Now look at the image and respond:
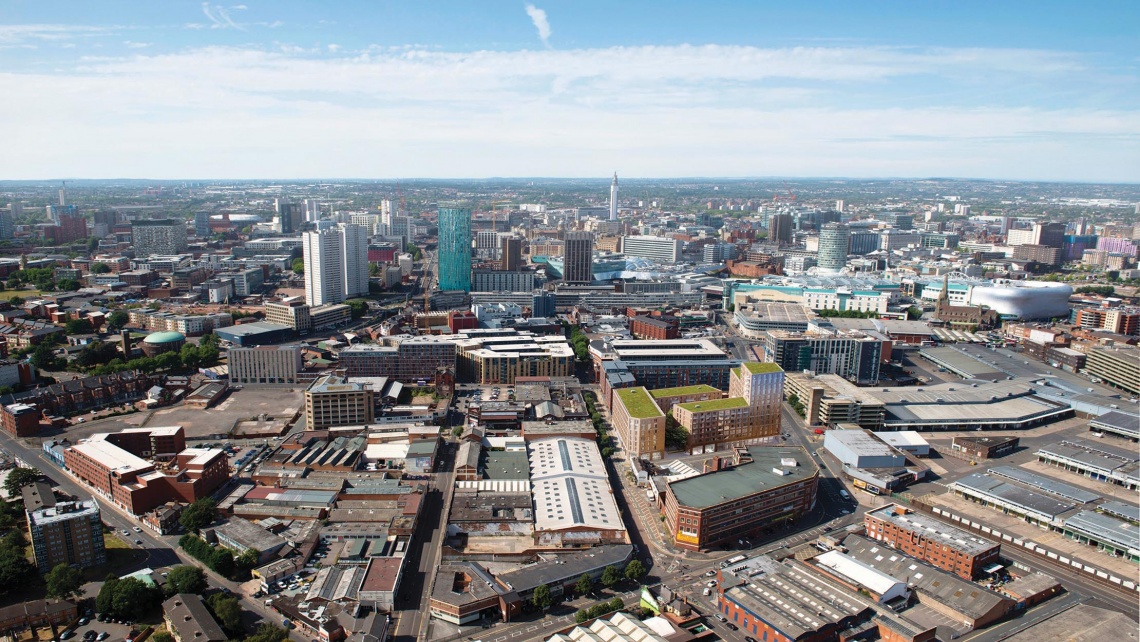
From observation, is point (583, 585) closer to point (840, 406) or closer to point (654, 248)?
point (840, 406)

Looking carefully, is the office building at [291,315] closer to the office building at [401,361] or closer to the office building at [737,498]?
the office building at [401,361]

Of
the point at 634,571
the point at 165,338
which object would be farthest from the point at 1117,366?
the point at 165,338

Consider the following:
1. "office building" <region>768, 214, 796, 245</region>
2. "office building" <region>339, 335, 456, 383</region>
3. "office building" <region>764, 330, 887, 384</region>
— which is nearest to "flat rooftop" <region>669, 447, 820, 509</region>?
"office building" <region>764, 330, 887, 384</region>

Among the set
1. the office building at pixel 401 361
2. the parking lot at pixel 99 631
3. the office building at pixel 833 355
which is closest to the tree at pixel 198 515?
the parking lot at pixel 99 631

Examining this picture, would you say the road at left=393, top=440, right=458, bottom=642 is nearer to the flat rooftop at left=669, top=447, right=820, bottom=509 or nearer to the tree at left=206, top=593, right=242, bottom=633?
the tree at left=206, top=593, right=242, bottom=633

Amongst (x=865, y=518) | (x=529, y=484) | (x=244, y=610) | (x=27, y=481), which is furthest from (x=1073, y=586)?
(x=27, y=481)

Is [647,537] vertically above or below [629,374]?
below

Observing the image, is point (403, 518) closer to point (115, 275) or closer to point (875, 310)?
point (875, 310)
